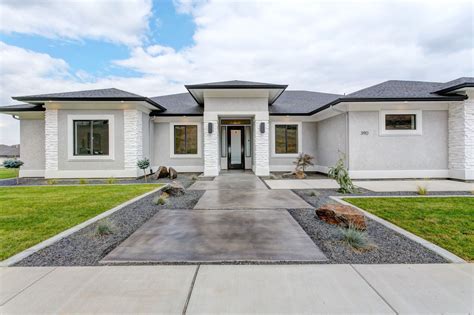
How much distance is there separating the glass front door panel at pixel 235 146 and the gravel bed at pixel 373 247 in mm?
10726

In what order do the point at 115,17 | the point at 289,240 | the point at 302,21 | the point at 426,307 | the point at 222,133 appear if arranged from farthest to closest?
the point at 222,133
the point at 302,21
the point at 115,17
the point at 289,240
the point at 426,307

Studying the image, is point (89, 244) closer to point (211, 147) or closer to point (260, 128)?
point (211, 147)

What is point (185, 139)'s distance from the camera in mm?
14688

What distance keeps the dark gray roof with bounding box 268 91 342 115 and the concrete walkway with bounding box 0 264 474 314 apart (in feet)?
40.8

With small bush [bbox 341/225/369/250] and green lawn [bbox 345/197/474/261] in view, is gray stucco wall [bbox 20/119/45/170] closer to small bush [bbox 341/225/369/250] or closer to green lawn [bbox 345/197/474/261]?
green lawn [bbox 345/197/474/261]

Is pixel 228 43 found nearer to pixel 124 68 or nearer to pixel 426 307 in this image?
pixel 124 68

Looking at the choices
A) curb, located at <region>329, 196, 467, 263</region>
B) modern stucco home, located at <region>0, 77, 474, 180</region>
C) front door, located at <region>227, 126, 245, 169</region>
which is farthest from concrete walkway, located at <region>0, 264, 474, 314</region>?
front door, located at <region>227, 126, 245, 169</region>

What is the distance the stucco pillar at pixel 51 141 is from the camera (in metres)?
11.9

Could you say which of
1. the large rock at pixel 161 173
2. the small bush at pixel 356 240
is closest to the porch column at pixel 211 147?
the large rock at pixel 161 173

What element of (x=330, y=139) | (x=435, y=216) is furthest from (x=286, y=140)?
(x=435, y=216)

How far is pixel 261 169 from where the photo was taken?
1272 centimetres

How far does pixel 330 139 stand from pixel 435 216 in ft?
27.5

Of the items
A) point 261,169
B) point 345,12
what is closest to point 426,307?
point 261,169

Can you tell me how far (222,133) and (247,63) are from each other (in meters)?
11.9
